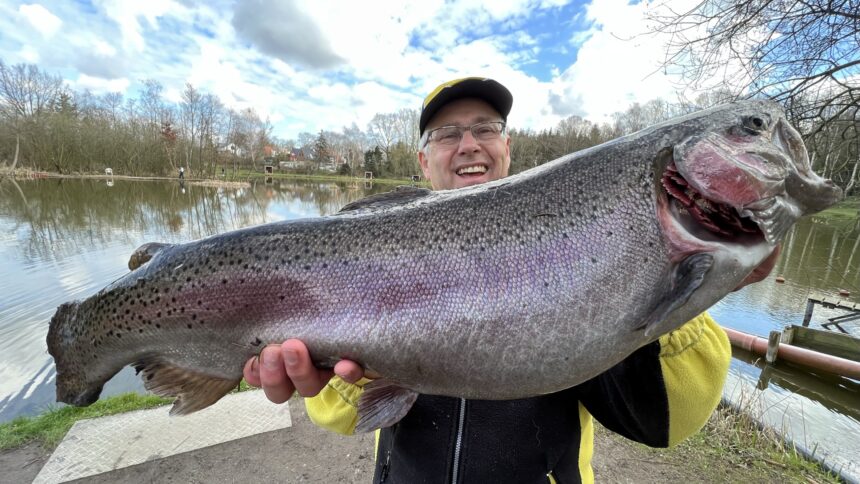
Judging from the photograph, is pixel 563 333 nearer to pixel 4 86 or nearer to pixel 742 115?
pixel 742 115

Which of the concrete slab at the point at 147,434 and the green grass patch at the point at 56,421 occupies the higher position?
the concrete slab at the point at 147,434

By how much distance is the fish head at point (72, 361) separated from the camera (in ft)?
7.11

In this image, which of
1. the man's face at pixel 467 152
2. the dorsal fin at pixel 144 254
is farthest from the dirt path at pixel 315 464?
the man's face at pixel 467 152

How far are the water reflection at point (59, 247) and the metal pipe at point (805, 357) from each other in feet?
39.7

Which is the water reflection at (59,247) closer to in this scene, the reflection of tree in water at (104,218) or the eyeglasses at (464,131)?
the reflection of tree in water at (104,218)

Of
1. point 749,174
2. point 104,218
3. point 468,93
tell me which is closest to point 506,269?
point 749,174

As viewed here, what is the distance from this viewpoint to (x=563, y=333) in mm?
1601

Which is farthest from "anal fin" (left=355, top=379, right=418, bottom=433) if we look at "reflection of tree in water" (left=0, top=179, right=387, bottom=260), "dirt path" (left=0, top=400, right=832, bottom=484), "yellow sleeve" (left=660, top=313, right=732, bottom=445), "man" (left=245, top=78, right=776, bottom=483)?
"reflection of tree in water" (left=0, top=179, right=387, bottom=260)

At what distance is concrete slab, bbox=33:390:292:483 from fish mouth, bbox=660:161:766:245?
15.1 feet

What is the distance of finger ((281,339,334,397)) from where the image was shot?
179 cm

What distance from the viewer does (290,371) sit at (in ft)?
5.96

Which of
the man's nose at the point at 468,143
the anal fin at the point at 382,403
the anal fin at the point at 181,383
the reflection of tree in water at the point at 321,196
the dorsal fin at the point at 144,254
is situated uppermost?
the man's nose at the point at 468,143

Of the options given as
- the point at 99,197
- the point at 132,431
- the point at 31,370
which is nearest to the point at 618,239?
the point at 132,431

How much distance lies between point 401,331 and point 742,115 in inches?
70.2
